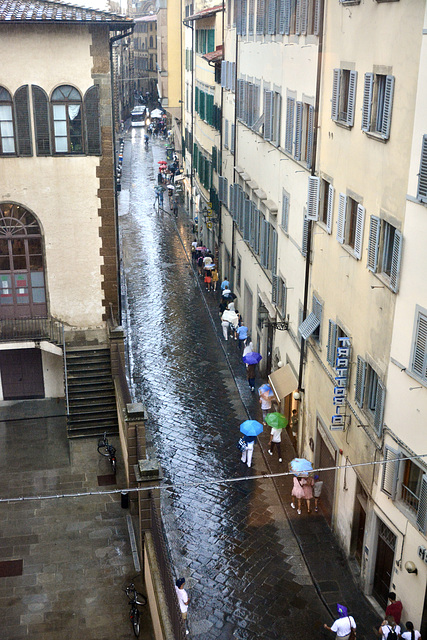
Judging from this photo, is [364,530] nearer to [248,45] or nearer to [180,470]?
[180,470]

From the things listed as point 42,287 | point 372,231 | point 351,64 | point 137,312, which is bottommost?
point 137,312

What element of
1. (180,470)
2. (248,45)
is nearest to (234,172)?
(248,45)

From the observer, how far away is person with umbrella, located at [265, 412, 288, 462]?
2136 cm

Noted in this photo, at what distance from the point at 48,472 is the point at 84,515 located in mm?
2639

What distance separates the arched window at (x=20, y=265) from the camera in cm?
2405

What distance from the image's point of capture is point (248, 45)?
2908 centimetres

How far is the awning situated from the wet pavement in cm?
196

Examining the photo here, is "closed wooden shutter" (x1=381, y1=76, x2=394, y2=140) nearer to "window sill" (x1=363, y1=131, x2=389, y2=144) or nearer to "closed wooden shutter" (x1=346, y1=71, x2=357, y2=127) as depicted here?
"window sill" (x1=363, y1=131, x2=389, y2=144)

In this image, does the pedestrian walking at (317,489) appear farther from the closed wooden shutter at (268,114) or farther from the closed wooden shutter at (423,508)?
the closed wooden shutter at (268,114)

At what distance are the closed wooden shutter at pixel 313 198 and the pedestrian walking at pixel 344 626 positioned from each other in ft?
30.7

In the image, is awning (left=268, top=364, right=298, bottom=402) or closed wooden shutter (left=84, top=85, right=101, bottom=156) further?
closed wooden shutter (left=84, top=85, right=101, bottom=156)

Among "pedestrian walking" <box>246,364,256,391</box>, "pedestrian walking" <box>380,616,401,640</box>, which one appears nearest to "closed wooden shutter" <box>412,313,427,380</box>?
"pedestrian walking" <box>380,616,401,640</box>

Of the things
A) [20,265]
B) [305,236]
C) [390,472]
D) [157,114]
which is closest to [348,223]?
[305,236]

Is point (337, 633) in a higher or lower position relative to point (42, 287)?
lower
